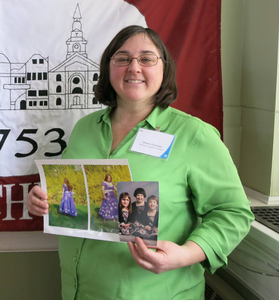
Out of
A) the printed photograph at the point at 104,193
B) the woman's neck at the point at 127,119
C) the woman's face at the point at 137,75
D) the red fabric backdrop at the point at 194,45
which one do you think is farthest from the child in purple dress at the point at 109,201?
the red fabric backdrop at the point at 194,45

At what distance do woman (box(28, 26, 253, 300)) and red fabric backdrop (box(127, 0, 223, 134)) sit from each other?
2.07ft

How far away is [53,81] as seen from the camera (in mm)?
1910

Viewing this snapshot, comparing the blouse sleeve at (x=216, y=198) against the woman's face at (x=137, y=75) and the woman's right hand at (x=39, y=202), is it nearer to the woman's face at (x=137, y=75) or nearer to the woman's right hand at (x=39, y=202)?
the woman's face at (x=137, y=75)

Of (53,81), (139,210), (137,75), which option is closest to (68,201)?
(139,210)

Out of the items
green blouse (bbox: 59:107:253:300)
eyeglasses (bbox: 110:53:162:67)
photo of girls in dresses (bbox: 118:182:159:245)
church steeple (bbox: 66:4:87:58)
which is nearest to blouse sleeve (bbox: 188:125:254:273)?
green blouse (bbox: 59:107:253:300)

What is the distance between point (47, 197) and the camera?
4.22 feet

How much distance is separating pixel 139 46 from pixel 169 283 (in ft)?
2.56

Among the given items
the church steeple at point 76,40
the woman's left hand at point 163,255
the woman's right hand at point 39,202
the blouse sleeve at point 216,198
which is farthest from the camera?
the church steeple at point 76,40

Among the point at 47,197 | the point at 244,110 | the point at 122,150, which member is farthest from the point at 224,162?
the point at 244,110

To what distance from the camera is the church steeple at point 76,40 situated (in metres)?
1.88

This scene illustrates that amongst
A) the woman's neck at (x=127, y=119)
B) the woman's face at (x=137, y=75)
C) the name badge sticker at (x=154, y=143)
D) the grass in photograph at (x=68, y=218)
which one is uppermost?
the woman's face at (x=137, y=75)

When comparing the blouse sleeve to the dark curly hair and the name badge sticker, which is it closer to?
the name badge sticker

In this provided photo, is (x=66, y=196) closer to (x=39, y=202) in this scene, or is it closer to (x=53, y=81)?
(x=39, y=202)

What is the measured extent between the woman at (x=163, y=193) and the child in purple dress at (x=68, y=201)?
0.07 metres
